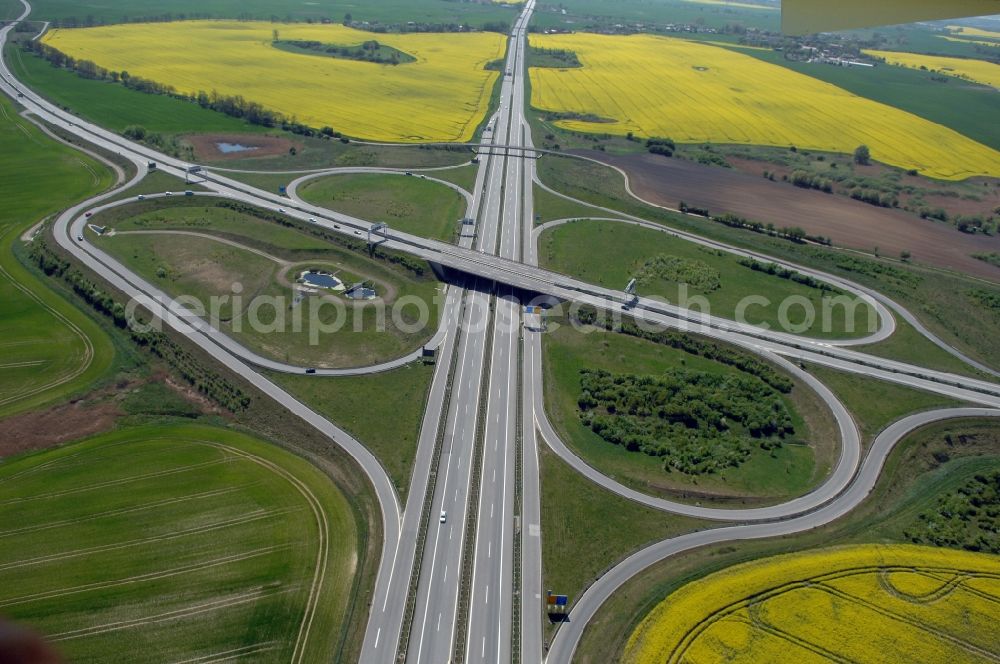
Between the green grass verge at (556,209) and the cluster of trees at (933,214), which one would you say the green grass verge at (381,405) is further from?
the cluster of trees at (933,214)

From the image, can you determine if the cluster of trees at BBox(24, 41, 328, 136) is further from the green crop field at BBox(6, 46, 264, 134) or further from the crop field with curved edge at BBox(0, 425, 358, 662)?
the crop field with curved edge at BBox(0, 425, 358, 662)

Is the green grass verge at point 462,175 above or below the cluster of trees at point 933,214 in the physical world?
above

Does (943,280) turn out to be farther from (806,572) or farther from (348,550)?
(348,550)

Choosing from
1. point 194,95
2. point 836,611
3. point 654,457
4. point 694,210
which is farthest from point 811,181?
point 194,95

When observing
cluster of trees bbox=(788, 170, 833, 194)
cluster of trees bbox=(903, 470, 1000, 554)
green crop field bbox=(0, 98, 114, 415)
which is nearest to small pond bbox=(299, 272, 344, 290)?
green crop field bbox=(0, 98, 114, 415)

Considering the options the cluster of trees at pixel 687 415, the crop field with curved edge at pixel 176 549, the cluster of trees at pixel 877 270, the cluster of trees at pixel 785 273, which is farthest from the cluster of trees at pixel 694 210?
the crop field with curved edge at pixel 176 549

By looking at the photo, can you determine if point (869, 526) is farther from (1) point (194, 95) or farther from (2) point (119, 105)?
(1) point (194, 95)

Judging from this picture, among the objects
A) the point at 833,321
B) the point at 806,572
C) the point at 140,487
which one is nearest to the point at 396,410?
the point at 140,487
